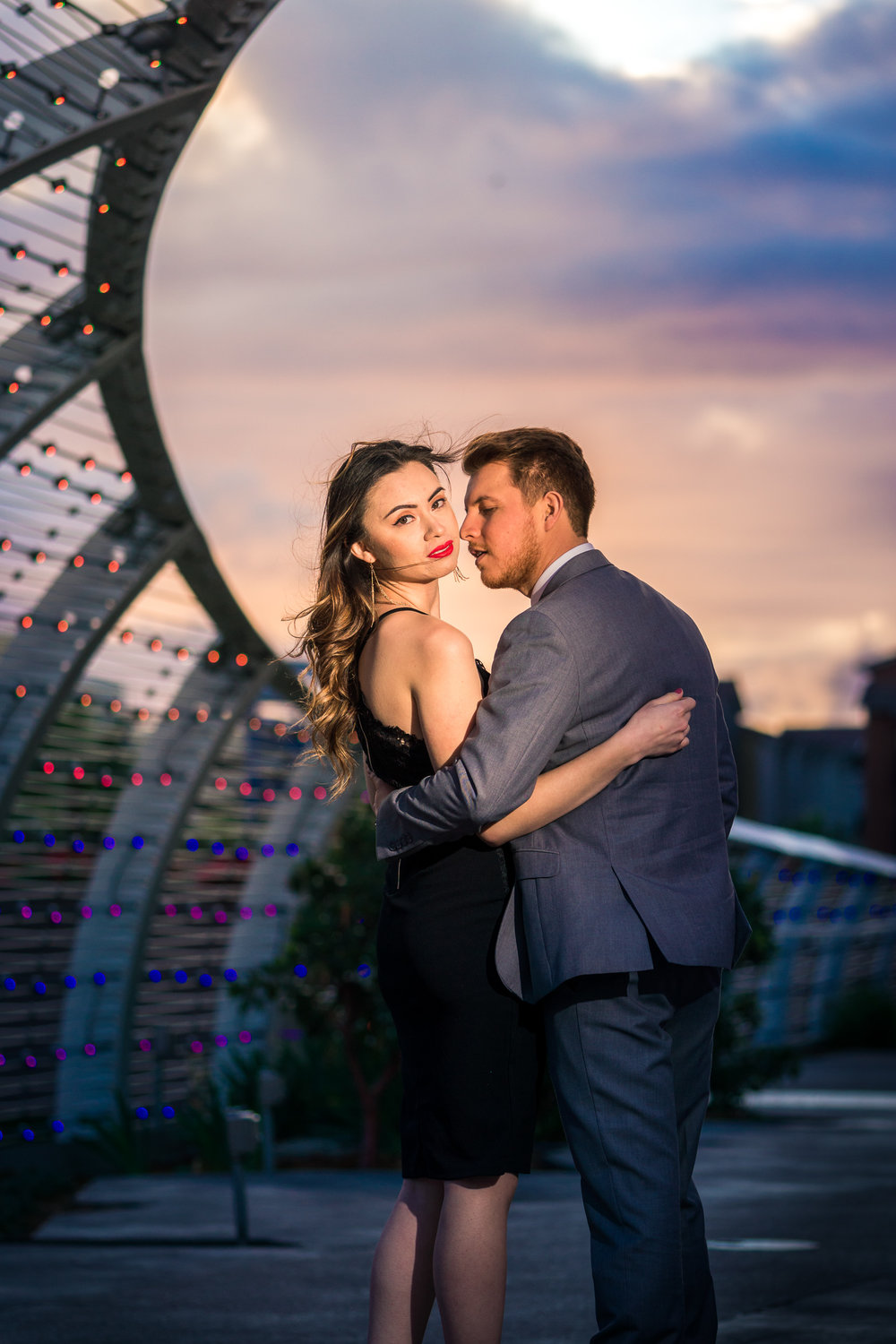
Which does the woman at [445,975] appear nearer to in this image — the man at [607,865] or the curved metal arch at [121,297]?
the man at [607,865]

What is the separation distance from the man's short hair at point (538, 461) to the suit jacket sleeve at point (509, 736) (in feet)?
0.92

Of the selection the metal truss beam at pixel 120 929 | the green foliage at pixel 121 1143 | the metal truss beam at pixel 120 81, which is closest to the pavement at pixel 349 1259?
the green foliage at pixel 121 1143

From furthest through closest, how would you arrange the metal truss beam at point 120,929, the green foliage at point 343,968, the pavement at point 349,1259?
1. the metal truss beam at point 120,929
2. the green foliage at point 343,968
3. the pavement at point 349,1259

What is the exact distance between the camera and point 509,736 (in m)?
3.17

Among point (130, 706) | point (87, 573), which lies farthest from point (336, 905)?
point (87, 573)

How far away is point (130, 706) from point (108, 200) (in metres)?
3.82

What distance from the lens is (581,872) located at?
324cm

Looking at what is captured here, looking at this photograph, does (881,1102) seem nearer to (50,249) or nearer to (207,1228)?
(207,1228)

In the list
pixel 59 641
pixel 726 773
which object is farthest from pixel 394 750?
pixel 59 641

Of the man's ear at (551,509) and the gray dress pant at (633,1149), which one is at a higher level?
the man's ear at (551,509)

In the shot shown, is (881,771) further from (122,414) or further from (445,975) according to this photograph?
(445,975)

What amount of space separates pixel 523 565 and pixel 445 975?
0.80 m

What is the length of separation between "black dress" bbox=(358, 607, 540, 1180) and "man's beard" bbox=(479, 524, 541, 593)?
37 centimetres

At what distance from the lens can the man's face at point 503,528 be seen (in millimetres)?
3416
